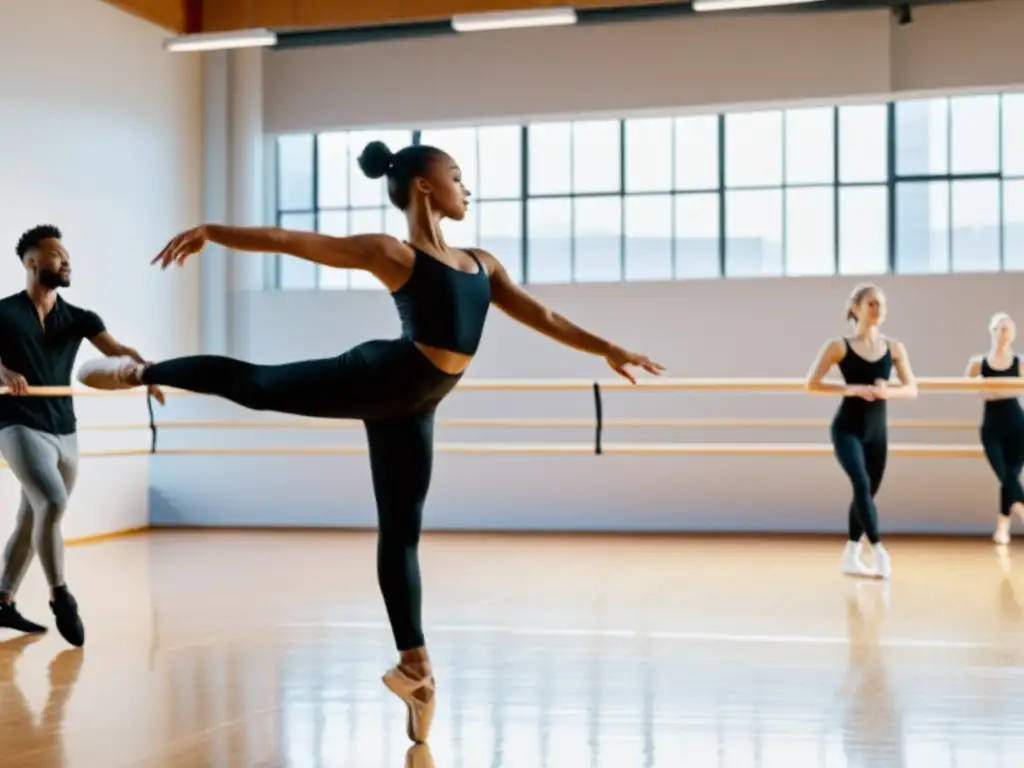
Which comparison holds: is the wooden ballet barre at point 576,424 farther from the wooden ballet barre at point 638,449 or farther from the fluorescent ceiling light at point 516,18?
the fluorescent ceiling light at point 516,18

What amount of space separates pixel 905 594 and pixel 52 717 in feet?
12.6

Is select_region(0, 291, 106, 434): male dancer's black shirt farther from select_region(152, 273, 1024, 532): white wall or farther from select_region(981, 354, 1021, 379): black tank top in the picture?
select_region(981, 354, 1021, 379): black tank top

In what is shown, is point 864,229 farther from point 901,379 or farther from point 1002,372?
point 901,379

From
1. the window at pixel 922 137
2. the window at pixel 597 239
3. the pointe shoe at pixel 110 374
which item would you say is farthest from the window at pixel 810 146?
the pointe shoe at pixel 110 374

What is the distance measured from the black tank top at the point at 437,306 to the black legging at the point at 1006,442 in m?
5.83

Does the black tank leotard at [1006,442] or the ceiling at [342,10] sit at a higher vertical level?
the ceiling at [342,10]

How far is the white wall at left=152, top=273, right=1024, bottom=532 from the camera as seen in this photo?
9062 mm

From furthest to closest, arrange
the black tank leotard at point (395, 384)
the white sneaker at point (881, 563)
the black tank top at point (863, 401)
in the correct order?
the white sneaker at point (881, 563)
the black tank top at point (863, 401)
the black tank leotard at point (395, 384)

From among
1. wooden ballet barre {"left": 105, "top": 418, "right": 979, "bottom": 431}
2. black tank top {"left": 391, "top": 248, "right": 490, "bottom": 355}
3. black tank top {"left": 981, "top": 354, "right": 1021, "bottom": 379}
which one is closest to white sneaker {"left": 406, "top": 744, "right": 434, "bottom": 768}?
black tank top {"left": 391, "top": 248, "right": 490, "bottom": 355}

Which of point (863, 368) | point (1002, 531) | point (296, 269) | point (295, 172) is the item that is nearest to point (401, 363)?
point (863, 368)

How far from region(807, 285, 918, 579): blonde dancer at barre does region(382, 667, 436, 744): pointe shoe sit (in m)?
3.59

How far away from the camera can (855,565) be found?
6.61 metres

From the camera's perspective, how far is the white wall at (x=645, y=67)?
9.14 metres

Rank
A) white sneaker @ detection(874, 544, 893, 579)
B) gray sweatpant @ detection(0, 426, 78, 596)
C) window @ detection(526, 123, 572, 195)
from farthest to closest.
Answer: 1. window @ detection(526, 123, 572, 195)
2. white sneaker @ detection(874, 544, 893, 579)
3. gray sweatpant @ detection(0, 426, 78, 596)
